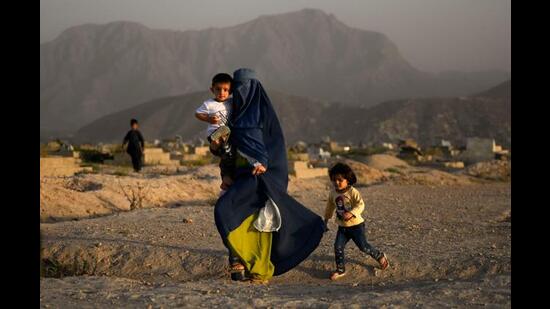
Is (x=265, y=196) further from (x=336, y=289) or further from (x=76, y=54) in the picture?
(x=76, y=54)

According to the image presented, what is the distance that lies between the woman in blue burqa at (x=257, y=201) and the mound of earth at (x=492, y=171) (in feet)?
58.7

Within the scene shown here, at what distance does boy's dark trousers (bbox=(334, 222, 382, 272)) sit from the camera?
19.7ft

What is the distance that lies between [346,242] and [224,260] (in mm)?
1341

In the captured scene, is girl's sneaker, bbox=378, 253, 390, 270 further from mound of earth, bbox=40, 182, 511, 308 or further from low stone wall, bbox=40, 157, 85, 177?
low stone wall, bbox=40, 157, 85, 177

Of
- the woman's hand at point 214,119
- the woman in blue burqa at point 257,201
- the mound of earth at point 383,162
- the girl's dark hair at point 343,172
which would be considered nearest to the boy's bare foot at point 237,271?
the woman in blue burqa at point 257,201

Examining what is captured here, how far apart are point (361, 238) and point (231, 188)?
127 centimetres

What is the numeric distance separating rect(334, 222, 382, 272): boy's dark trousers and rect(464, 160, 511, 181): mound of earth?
17505 mm

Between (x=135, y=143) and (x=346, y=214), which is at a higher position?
(x=135, y=143)

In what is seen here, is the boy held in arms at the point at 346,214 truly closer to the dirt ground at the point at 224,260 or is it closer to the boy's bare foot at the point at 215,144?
the dirt ground at the point at 224,260

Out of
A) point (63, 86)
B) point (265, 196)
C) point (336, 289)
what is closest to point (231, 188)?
point (265, 196)

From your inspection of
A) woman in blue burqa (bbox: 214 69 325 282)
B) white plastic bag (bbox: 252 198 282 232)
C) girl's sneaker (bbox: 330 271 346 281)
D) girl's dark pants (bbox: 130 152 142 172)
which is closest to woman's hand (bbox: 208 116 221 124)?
woman in blue burqa (bbox: 214 69 325 282)

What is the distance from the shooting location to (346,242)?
6023 millimetres

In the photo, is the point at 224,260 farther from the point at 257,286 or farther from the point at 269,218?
the point at 257,286

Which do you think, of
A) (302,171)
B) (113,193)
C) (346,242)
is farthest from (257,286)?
(302,171)
